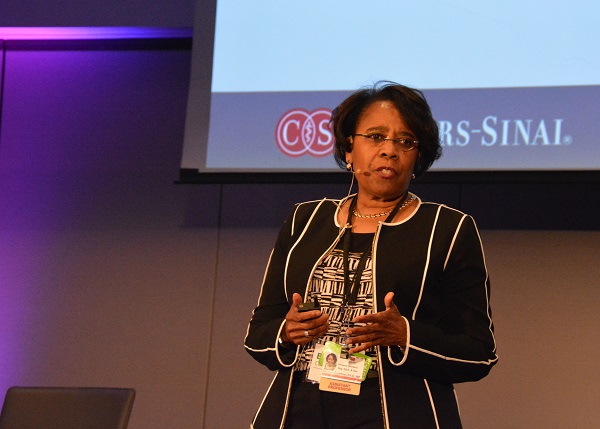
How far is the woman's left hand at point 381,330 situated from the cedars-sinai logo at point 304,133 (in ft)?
6.61

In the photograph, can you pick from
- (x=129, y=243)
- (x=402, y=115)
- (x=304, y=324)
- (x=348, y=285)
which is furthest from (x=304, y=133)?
(x=304, y=324)

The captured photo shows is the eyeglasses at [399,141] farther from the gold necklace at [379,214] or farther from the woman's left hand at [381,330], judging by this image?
the woman's left hand at [381,330]

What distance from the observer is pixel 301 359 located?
6.07 feet

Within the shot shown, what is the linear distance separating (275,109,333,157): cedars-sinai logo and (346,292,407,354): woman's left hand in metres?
2.02

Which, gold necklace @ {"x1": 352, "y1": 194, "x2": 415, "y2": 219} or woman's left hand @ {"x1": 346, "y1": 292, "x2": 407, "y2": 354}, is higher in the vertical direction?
gold necklace @ {"x1": 352, "y1": 194, "x2": 415, "y2": 219}

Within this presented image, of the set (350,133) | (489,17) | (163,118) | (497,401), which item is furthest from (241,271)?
(350,133)

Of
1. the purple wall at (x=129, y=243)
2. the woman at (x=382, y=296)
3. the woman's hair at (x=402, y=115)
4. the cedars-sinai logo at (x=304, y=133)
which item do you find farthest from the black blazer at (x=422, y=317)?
the purple wall at (x=129, y=243)

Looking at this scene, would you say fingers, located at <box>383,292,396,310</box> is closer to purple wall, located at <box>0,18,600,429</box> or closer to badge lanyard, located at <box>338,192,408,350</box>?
badge lanyard, located at <box>338,192,408,350</box>

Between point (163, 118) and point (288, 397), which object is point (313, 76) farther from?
point (288, 397)

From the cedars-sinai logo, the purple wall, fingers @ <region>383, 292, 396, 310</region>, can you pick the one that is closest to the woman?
fingers @ <region>383, 292, 396, 310</region>

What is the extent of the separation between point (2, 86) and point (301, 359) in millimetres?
3290

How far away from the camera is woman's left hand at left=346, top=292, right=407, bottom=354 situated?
1704mm

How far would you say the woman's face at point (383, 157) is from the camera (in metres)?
1.97

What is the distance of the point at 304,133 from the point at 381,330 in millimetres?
2095
